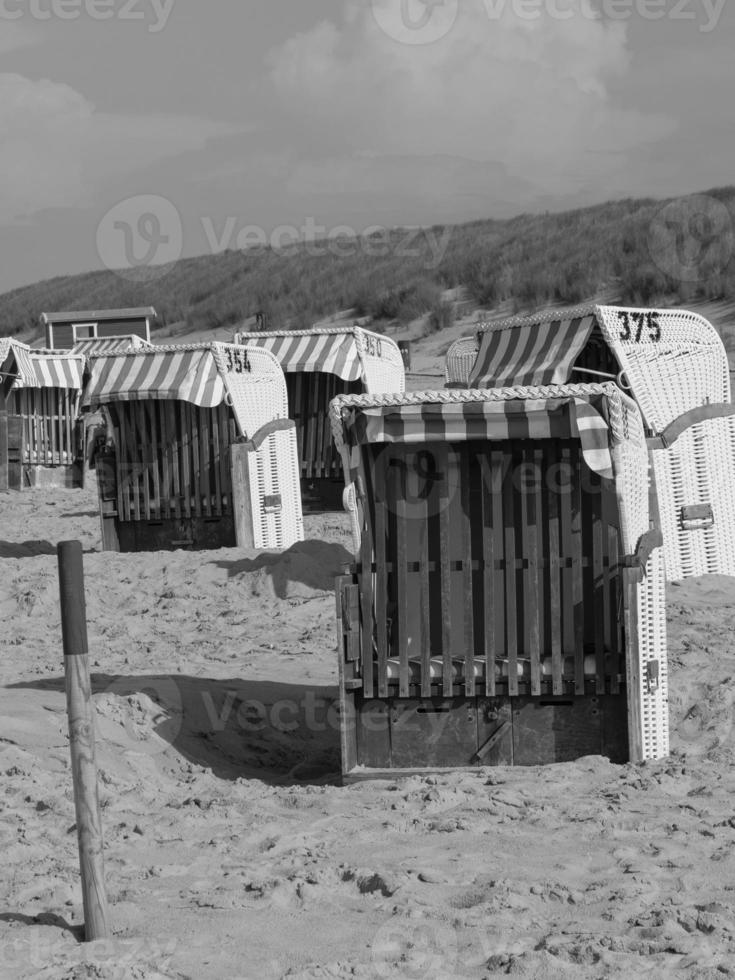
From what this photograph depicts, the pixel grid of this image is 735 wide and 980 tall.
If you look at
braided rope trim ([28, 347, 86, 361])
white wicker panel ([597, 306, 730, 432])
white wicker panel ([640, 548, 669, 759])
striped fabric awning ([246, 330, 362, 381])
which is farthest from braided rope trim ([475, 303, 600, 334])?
braided rope trim ([28, 347, 86, 361])

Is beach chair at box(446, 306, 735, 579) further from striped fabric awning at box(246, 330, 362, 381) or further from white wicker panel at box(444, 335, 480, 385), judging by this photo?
white wicker panel at box(444, 335, 480, 385)

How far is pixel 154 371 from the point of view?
40.5 feet

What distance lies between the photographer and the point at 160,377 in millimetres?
12344

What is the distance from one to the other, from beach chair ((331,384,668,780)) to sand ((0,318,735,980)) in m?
0.22

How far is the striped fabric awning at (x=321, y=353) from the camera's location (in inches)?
637

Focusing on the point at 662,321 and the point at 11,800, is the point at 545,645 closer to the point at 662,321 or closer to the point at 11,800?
the point at 11,800

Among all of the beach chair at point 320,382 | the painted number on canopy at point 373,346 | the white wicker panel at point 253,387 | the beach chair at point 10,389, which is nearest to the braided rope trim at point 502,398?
the white wicker panel at point 253,387

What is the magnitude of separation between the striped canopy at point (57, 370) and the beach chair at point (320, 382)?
15.4 feet

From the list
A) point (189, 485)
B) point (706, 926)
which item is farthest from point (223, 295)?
point (706, 926)

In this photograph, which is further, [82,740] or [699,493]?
[699,493]

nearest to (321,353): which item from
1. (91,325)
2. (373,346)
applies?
(373,346)

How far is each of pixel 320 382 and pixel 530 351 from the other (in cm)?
617

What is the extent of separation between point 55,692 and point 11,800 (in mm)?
2032

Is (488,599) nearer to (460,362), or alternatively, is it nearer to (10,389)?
(10,389)
